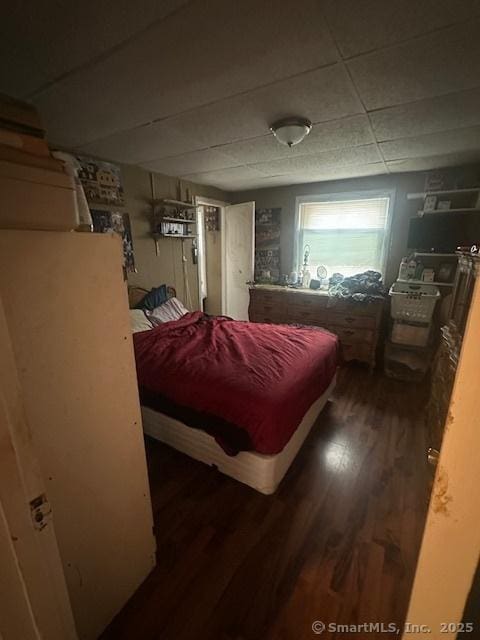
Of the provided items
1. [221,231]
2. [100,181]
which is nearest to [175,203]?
[100,181]

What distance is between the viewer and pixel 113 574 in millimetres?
1063

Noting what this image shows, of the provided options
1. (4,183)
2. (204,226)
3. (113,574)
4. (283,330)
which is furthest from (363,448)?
(204,226)

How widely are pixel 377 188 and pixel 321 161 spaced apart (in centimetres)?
109

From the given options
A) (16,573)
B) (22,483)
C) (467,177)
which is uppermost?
(467,177)

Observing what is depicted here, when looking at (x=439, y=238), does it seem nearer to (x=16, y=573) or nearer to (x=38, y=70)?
(x=38, y=70)

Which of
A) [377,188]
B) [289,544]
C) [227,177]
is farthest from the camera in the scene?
[227,177]

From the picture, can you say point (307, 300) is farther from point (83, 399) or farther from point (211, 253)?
point (83, 399)

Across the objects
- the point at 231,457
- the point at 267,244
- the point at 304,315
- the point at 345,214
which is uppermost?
the point at 345,214

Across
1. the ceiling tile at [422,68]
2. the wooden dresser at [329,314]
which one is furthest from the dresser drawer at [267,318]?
the ceiling tile at [422,68]

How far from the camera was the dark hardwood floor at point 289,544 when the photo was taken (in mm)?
1108

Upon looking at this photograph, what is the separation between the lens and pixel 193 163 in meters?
2.88

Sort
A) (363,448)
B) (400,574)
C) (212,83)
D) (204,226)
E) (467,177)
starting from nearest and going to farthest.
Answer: (400,574) < (212,83) < (363,448) < (467,177) < (204,226)

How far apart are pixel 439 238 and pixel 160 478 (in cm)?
353

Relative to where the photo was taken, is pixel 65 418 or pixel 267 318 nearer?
pixel 65 418
